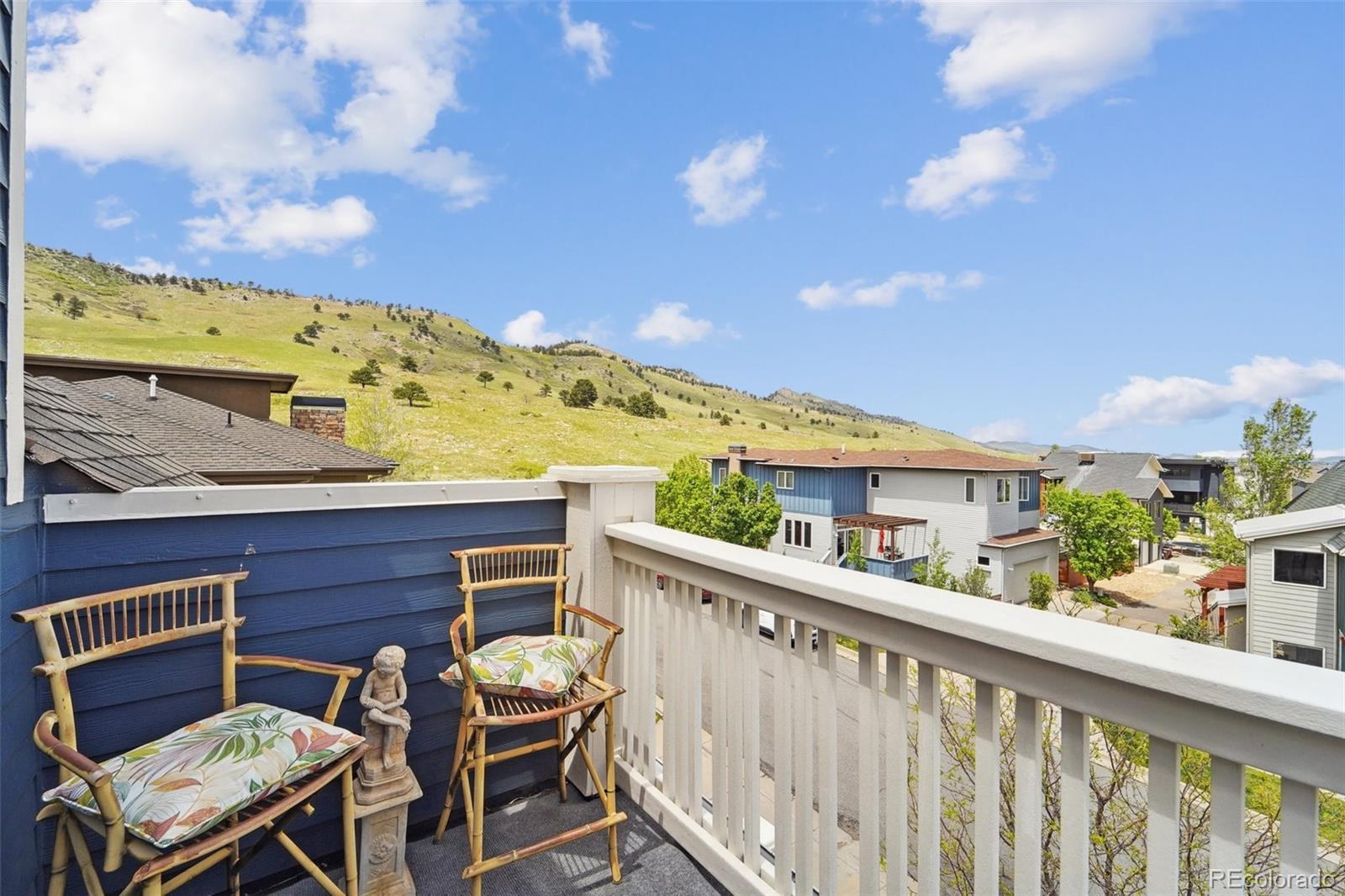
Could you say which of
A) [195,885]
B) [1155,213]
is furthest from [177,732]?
A: [1155,213]

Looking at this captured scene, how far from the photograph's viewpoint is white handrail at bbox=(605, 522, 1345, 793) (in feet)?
2.02

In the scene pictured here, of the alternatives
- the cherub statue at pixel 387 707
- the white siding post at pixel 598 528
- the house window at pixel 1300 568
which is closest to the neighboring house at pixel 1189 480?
the house window at pixel 1300 568

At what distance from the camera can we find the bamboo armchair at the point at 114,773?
1049 millimetres

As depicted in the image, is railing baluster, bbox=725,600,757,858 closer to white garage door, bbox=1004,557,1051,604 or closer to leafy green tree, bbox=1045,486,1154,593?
white garage door, bbox=1004,557,1051,604

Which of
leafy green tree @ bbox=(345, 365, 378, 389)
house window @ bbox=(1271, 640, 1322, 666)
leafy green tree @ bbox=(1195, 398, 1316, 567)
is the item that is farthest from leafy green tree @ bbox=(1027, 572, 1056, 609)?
leafy green tree @ bbox=(345, 365, 378, 389)

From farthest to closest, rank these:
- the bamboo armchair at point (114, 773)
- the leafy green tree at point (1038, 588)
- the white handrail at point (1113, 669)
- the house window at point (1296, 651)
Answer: the leafy green tree at point (1038, 588) < the house window at point (1296, 651) < the bamboo armchair at point (114, 773) < the white handrail at point (1113, 669)

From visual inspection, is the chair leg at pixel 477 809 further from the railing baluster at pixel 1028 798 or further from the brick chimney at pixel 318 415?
the brick chimney at pixel 318 415

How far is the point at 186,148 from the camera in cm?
2417

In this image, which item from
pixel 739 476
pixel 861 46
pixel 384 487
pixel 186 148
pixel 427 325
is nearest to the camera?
pixel 384 487

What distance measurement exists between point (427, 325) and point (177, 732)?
1444 inches

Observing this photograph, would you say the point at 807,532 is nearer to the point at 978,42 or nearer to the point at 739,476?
the point at 739,476

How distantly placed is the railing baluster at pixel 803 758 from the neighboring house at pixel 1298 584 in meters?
10.4

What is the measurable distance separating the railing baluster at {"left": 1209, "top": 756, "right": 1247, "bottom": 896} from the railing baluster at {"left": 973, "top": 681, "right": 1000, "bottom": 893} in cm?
28

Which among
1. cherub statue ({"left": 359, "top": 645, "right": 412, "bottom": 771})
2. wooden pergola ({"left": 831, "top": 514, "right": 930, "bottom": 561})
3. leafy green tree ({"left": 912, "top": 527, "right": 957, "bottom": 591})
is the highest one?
cherub statue ({"left": 359, "top": 645, "right": 412, "bottom": 771})
